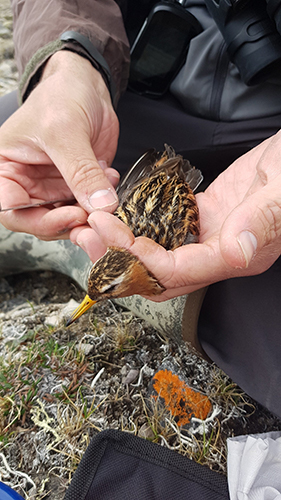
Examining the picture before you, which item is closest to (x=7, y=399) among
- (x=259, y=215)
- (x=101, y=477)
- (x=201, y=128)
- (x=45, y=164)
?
(x=101, y=477)

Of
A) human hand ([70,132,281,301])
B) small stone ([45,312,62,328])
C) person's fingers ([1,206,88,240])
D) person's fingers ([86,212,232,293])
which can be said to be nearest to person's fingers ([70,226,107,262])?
human hand ([70,132,281,301])

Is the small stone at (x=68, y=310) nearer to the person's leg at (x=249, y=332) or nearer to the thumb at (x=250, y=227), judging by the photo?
the person's leg at (x=249, y=332)

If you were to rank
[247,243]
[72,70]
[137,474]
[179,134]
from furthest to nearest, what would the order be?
[179,134]
[72,70]
[137,474]
[247,243]

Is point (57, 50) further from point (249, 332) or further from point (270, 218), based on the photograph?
point (249, 332)

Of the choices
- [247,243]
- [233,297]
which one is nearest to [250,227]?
[247,243]

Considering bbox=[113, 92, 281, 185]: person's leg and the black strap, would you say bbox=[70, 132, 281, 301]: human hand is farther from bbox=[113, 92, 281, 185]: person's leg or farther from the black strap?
the black strap

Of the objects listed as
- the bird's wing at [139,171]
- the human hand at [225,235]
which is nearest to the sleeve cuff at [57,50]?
the bird's wing at [139,171]
